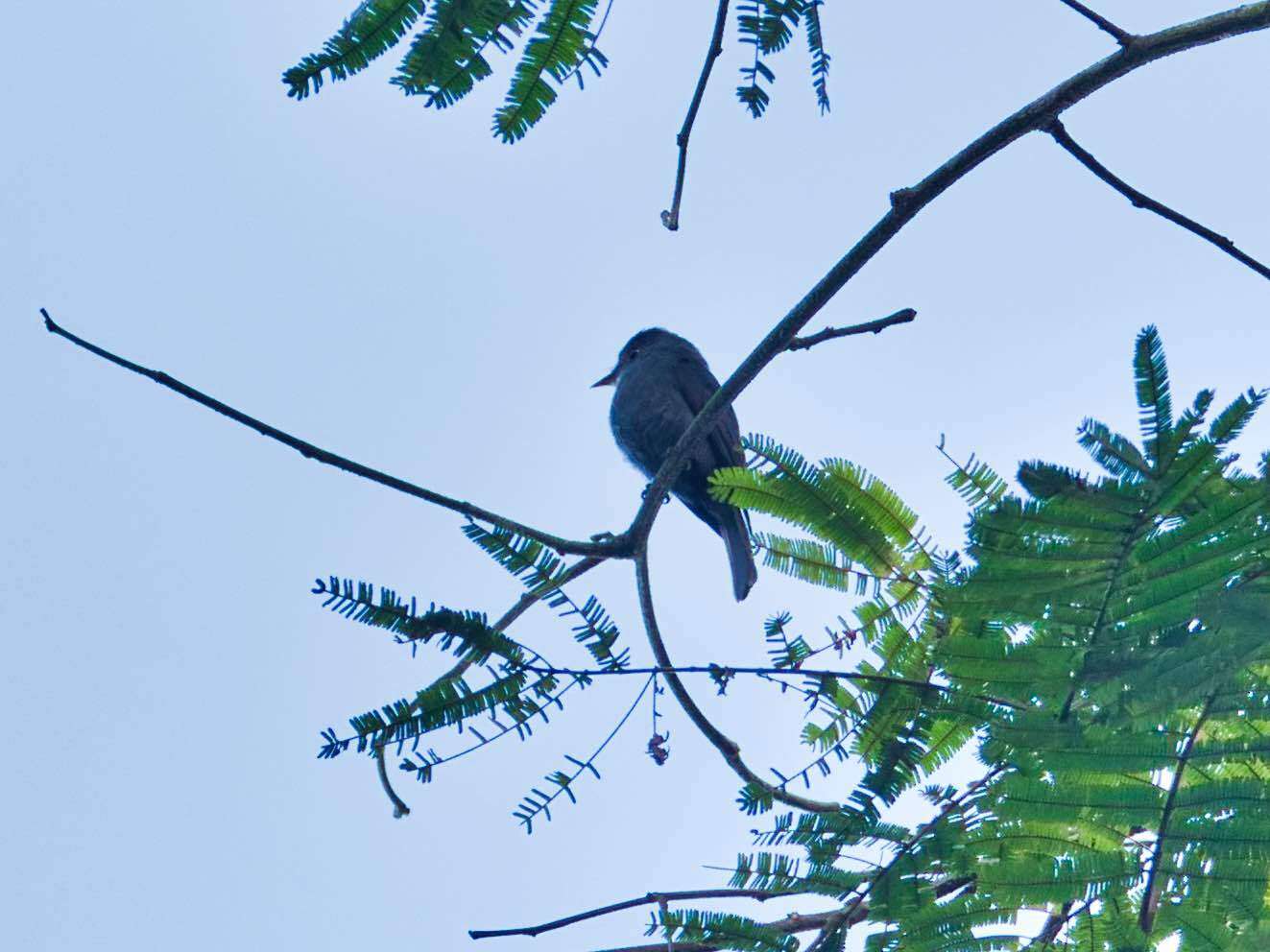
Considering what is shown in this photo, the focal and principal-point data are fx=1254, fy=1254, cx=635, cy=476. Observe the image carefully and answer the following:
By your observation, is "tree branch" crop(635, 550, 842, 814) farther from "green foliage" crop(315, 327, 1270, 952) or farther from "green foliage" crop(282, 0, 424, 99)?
"green foliage" crop(282, 0, 424, 99)

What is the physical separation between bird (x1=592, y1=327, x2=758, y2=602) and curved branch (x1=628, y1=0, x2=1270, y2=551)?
99.8 inches

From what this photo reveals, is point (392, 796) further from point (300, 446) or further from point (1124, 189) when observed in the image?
point (1124, 189)

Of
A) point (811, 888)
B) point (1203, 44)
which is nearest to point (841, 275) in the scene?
point (1203, 44)

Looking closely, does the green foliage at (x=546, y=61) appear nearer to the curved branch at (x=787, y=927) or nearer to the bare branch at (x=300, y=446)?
the bare branch at (x=300, y=446)

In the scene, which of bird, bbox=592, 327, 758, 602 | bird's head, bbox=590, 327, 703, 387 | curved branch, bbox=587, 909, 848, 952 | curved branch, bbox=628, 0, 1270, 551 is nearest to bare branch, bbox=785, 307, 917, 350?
curved branch, bbox=628, 0, 1270, 551

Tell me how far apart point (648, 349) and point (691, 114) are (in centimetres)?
494

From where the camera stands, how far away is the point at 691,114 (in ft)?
10.5

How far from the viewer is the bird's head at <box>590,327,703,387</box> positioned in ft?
26.2

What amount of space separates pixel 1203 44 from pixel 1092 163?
33cm

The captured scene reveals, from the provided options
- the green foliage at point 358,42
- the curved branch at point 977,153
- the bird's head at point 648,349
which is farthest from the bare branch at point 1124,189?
the bird's head at point 648,349

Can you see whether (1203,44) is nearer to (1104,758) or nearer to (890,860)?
(1104,758)

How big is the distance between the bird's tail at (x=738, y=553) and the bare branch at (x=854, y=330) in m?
2.52

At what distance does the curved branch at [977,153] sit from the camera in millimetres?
2701

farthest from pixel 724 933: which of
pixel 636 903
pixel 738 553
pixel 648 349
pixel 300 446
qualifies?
pixel 648 349
